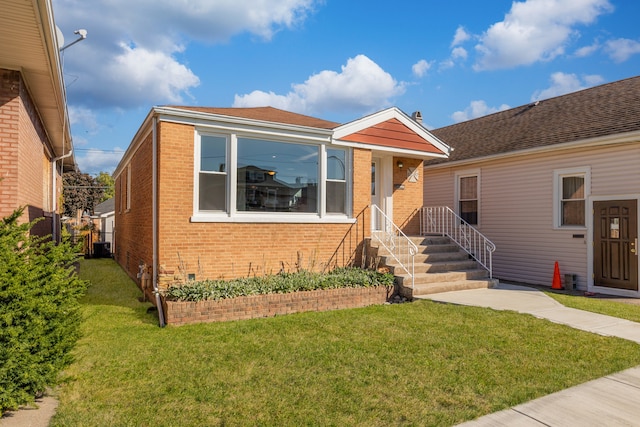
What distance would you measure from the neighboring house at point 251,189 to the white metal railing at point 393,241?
207 millimetres

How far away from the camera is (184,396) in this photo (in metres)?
3.87

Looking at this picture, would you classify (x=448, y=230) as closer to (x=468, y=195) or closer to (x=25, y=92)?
(x=468, y=195)

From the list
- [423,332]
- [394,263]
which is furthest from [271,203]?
[423,332]

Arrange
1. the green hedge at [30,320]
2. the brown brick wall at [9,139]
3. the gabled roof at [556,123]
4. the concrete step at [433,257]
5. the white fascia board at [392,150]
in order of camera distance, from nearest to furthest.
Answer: the green hedge at [30,320], the brown brick wall at [9,139], the concrete step at [433,257], the white fascia board at [392,150], the gabled roof at [556,123]

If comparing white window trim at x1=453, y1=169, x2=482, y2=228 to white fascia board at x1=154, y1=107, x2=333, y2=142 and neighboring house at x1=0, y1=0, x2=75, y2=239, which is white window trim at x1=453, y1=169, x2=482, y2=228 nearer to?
white fascia board at x1=154, y1=107, x2=333, y2=142

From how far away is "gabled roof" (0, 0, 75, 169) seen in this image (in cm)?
422

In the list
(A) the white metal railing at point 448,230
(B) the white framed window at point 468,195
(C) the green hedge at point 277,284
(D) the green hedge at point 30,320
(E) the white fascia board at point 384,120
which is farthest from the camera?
(B) the white framed window at point 468,195

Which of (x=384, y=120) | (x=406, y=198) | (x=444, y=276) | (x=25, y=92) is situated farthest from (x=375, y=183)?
(x=25, y=92)

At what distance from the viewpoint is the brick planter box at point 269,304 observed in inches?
260

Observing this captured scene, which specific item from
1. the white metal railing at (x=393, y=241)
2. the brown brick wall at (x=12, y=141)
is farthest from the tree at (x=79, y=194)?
the brown brick wall at (x=12, y=141)

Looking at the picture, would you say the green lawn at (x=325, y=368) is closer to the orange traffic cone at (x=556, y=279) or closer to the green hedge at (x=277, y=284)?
the green hedge at (x=277, y=284)

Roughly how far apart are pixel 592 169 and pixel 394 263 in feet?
19.0

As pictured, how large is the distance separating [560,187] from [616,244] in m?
2.05

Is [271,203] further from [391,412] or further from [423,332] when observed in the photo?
[391,412]
